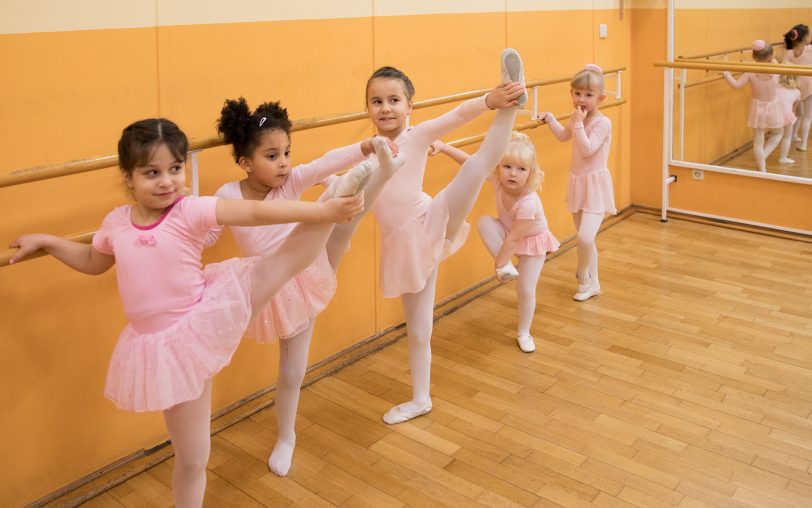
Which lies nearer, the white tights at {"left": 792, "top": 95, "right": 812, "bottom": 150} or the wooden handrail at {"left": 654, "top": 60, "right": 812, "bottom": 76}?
the wooden handrail at {"left": 654, "top": 60, "right": 812, "bottom": 76}

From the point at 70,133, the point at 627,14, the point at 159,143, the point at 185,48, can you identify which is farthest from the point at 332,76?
the point at 627,14

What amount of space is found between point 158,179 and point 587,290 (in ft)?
8.33

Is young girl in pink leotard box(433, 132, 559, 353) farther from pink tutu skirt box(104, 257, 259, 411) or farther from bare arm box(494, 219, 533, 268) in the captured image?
pink tutu skirt box(104, 257, 259, 411)

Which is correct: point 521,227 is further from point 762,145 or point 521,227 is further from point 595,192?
point 762,145

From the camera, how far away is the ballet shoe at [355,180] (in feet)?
6.17

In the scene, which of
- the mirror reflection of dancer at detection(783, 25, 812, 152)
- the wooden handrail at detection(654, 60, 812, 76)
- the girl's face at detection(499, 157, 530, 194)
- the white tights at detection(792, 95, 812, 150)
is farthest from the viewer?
the white tights at detection(792, 95, 812, 150)

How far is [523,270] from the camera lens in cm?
338

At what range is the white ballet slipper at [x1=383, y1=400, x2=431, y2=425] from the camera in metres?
2.84

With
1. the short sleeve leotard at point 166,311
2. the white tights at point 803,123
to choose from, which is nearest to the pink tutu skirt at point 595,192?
the white tights at point 803,123

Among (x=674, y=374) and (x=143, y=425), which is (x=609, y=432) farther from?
(x=143, y=425)

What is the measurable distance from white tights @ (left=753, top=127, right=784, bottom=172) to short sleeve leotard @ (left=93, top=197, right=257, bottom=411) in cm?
398

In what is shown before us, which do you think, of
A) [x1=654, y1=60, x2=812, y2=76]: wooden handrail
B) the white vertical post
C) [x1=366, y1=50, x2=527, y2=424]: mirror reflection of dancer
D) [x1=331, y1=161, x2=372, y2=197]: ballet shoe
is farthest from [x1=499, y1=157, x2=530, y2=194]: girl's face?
[x1=654, y1=60, x2=812, y2=76]: wooden handrail

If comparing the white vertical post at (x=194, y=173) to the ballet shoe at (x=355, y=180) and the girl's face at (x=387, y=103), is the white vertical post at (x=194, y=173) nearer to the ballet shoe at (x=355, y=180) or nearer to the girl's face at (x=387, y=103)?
the girl's face at (x=387, y=103)

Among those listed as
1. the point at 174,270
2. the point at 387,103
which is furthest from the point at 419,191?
the point at 174,270
